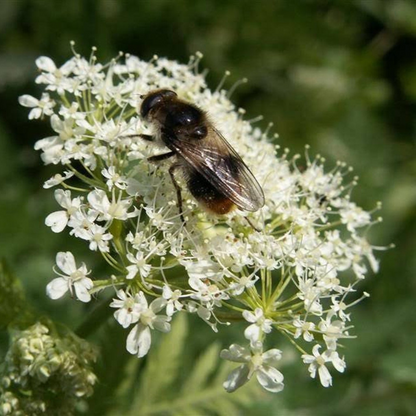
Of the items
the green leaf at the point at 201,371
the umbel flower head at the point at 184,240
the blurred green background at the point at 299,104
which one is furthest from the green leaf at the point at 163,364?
the umbel flower head at the point at 184,240

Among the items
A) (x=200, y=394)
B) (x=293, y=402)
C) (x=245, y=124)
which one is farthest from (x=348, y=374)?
(x=245, y=124)

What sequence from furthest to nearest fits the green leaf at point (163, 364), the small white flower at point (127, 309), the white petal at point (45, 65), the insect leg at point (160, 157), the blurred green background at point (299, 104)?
the blurred green background at point (299, 104) → the green leaf at point (163, 364) → the white petal at point (45, 65) → the insect leg at point (160, 157) → the small white flower at point (127, 309)

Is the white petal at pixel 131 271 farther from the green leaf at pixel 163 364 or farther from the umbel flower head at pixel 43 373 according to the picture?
the green leaf at pixel 163 364

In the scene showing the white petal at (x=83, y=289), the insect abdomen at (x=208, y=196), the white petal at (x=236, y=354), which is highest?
the insect abdomen at (x=208, y=196)

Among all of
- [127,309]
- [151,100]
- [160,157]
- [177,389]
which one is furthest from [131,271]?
[177,389]

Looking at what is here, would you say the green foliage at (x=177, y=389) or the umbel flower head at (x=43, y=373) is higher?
the green foliage at (x=177, y=389)

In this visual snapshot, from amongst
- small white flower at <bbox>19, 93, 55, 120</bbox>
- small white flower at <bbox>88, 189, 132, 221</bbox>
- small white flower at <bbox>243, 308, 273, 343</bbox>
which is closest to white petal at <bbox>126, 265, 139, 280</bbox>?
small white flower at <bbox>88, 189, 132, 221</bbox>

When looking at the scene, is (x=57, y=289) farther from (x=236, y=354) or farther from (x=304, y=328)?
(x=304, y=328)

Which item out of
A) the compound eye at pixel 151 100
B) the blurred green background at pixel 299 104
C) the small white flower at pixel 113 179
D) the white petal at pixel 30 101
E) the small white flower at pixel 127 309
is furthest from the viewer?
the blurred green background at pixel 299 104

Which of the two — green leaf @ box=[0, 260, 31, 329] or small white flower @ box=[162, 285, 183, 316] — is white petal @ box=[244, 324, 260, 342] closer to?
small white flower @ box=[162, 285, 183, 316]

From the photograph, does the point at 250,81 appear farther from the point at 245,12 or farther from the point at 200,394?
the point at 200,394
